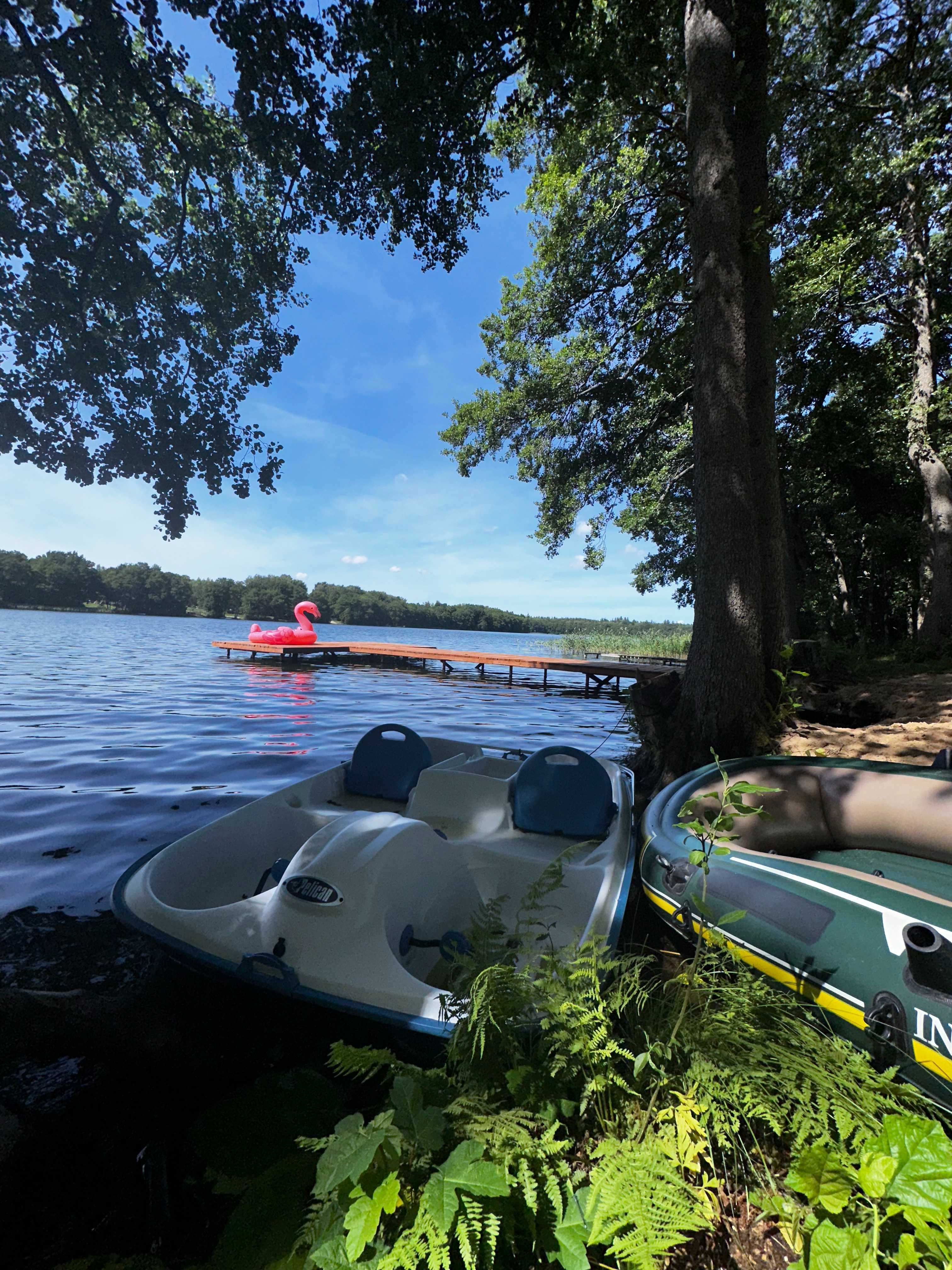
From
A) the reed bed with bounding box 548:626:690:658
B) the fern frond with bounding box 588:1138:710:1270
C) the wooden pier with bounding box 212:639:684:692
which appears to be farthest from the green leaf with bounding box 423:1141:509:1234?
the reed bed with bounding box 548:626:690:658

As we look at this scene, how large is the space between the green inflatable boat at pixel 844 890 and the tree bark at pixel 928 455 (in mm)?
11999

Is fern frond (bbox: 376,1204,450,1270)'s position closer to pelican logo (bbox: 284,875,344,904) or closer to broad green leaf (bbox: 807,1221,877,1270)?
broad green leaf (bbox: 807,1221,877,1270)

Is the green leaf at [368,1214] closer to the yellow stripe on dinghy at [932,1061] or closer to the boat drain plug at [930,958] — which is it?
the yellow stripe on dinghy at [932,1061]

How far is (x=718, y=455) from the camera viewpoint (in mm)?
5645

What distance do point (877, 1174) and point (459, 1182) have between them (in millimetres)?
899

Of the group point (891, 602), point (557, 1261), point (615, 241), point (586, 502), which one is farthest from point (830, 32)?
point (891, 602)

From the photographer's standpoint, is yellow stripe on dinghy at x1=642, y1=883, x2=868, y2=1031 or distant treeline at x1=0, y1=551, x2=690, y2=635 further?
distant treeline at x1=0, y1=551, x2=690, y2=635

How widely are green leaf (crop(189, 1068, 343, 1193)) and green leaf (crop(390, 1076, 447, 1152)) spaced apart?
0.66 meters

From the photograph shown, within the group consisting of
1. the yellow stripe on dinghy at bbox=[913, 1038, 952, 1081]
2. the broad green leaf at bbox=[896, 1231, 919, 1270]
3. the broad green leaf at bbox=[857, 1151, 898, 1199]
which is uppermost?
the broad green leaf at bbox=[857, 1151, 898, 1199]

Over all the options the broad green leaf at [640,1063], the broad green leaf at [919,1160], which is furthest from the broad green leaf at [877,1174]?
the broad green leaf at [640,1063]

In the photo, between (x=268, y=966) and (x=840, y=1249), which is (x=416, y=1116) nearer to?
(x=840, y=1249)

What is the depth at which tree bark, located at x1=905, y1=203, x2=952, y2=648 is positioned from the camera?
12.2 metres

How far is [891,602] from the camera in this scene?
2019 cm

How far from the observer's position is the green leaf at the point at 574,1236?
3.83 feet
